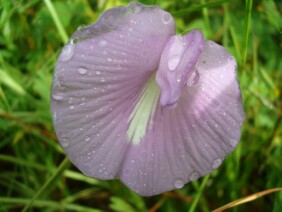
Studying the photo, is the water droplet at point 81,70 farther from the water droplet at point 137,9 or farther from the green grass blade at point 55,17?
the green grass blade at point 55,17

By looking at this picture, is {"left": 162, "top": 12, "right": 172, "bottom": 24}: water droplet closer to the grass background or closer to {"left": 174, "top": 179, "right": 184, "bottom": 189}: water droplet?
{"left": 174, "top": 179, "right": 184, "bottom": 189}: water droplet

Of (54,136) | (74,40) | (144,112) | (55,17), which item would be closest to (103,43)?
(74,40)

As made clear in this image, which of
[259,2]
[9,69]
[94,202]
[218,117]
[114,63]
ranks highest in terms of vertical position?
[114,63]

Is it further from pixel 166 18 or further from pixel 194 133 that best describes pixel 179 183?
pixel 166 18

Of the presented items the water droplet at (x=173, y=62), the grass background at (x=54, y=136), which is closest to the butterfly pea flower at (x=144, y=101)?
the water droplet at (x=173, y=62)

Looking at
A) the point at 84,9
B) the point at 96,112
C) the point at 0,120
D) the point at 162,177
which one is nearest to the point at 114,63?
the point at 96,112

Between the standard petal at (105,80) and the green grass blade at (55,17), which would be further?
the green grass blade at (55,17)

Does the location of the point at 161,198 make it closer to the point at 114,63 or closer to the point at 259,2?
the point at 259,2
